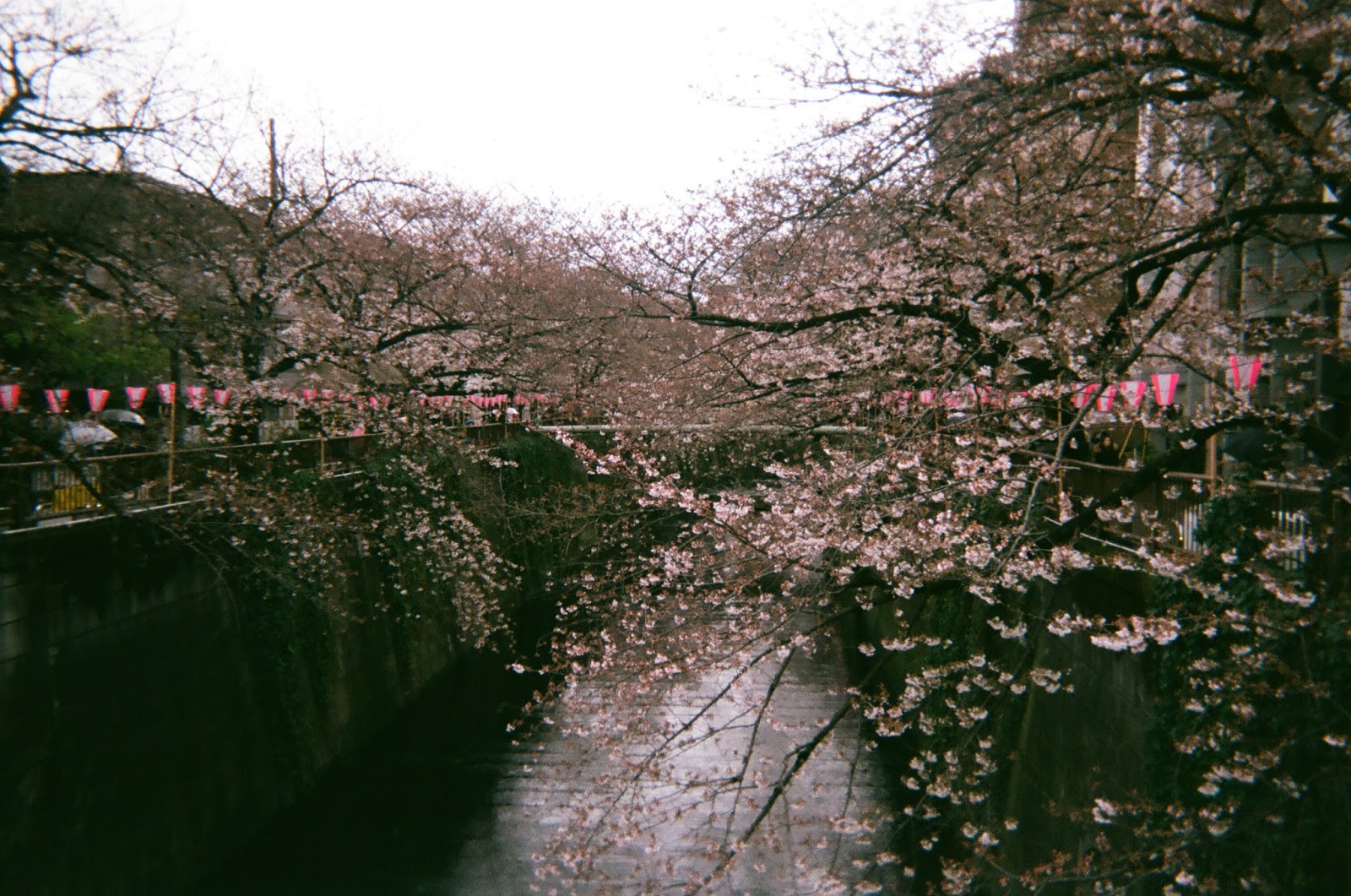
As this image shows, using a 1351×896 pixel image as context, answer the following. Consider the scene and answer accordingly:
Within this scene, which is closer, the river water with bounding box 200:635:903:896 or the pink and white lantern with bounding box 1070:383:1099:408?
the pink and white lantern with bounding box 1070:383:1099:408

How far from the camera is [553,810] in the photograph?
1102 cm

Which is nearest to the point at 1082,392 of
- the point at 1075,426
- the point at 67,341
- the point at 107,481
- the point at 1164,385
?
the point at 1075,426

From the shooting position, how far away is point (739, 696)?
1244 cm

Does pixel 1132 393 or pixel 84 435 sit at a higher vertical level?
pixel 1132 393

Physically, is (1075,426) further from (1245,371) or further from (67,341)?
(67,341)

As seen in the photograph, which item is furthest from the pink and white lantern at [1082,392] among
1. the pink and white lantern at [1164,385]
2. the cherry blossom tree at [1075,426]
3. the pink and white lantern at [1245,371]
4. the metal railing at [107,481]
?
the metal railing at [107,481]

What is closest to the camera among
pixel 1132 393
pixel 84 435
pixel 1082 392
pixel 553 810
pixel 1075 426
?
pixel 1075 426

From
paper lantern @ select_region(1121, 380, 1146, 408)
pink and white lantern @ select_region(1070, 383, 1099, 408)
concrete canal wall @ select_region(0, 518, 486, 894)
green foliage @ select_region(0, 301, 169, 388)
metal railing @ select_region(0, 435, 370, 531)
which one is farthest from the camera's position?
metal railing @ select_region(0, 435, 370, 531)

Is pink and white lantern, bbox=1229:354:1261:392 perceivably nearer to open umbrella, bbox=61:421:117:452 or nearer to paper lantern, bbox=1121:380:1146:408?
paper lantern, bbox=1121:380:1146:408

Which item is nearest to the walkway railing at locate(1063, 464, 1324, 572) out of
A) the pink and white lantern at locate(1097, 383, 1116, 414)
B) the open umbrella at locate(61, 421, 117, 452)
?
the pink and white lantern at locate(1097, 383, 1116, 414)

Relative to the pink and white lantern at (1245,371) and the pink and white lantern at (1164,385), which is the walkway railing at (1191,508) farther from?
the pink and white lantern at (1164,385)

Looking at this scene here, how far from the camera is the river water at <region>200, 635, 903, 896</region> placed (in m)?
8.75

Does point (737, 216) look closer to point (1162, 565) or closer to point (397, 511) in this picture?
point (1162, 565)

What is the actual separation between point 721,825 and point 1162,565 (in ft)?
21.9
